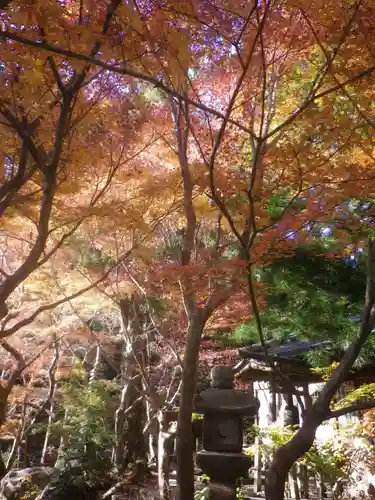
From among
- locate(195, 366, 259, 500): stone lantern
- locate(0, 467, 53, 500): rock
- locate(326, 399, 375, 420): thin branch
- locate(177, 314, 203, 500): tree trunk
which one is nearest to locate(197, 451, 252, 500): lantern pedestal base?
locate(195, 366, 259, 500): stone lantern

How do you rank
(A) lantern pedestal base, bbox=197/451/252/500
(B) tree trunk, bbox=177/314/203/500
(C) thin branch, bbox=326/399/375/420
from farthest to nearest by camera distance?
(A) lantern pedestal base, bbox=197/451/252/500 → (B) tree trunk, bbox=177/314/203/500 → (C) thin branch, bbox=326/399/375/420

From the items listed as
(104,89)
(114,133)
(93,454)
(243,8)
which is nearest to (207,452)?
(114,133)

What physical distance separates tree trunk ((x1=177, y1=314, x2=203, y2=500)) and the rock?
6.50 m

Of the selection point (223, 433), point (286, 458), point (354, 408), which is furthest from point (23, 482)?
point (354, 408)

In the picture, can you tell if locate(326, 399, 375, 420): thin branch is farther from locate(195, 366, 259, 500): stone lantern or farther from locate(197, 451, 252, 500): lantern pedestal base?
locate(197, 451, 252, 500): lantern pedestal base

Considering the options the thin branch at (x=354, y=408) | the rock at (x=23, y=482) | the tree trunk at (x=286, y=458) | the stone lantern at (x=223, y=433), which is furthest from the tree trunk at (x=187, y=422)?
the rock at (x=23, y=482)

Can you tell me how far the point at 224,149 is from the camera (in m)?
5.70

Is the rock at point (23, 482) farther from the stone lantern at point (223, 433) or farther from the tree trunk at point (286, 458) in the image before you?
the tree trunk at point (286, 458)

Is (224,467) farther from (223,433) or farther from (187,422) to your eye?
(187,422)

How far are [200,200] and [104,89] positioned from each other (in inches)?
77.3

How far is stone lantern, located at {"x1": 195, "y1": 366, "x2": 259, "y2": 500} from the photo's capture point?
16.2 feet

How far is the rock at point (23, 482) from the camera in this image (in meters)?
8.95

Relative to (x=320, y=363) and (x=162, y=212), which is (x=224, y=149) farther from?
(x=320, y=363)

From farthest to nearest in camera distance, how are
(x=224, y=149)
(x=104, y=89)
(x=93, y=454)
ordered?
(x=93, y=454) → (x=224, y=149) → (x=104, y=89)
